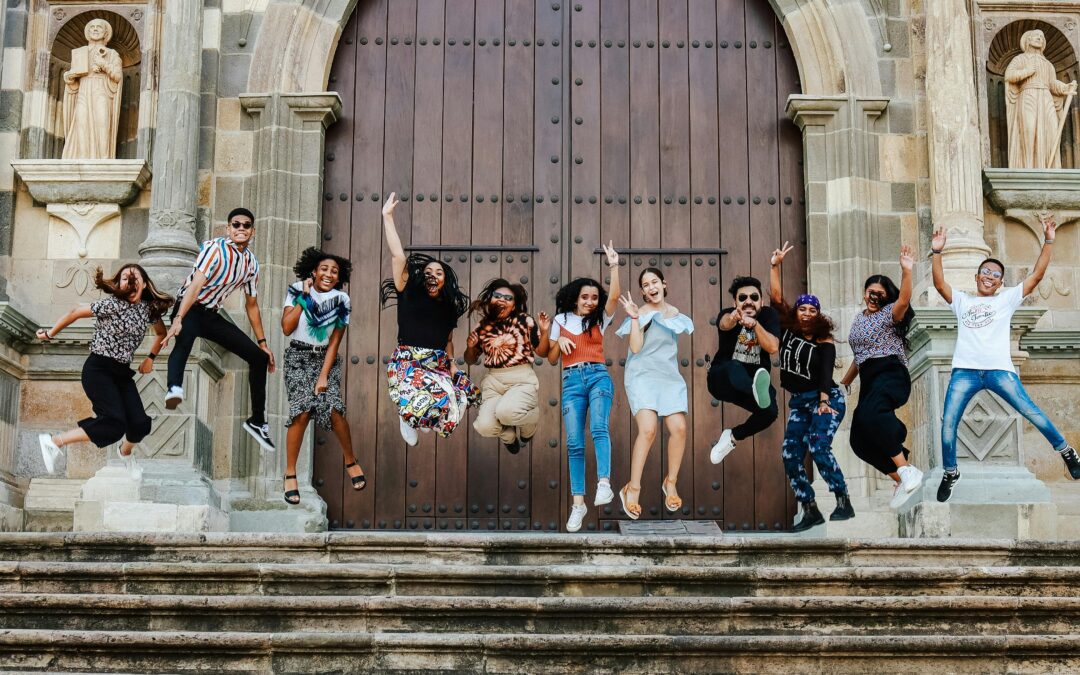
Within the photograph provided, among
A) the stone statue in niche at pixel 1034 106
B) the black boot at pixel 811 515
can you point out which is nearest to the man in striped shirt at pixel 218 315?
the black boot at pixel 811 515

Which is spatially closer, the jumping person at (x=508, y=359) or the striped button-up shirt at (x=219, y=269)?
the jumping person at (x=508, y=359)

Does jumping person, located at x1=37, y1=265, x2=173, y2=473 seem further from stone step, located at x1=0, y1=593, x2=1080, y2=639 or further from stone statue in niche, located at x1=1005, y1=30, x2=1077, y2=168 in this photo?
stone statue in niche, located at x1=1005, y1=30, x2=1077, y2=168

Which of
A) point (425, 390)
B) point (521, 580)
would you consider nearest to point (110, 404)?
point (425, 390)

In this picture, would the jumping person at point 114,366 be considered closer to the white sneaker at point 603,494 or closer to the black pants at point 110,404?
the black pants at point 110,404

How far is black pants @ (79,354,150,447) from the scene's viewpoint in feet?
32.0

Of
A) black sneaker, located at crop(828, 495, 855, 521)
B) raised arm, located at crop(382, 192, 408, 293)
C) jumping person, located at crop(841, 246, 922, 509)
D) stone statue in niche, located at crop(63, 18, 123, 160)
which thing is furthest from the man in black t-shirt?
stone statue in niche, located at crop(63, 18, 123, 160)

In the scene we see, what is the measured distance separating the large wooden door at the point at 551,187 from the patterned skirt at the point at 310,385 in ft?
6.04

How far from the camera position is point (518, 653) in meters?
7.36

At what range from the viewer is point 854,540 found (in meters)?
8.55

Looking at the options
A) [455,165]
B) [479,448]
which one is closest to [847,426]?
[479,448]

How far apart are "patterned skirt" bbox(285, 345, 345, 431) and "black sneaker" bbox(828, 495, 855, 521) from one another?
3.05 m

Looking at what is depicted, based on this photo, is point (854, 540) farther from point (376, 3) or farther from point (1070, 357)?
point (376, 3)

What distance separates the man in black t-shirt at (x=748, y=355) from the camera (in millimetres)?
9867

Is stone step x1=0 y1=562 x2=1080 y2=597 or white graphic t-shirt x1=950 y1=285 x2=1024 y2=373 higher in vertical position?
white graphic t-shirt x1=950 y1=285 x2=1024 y2=373
